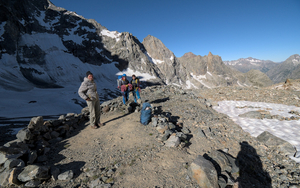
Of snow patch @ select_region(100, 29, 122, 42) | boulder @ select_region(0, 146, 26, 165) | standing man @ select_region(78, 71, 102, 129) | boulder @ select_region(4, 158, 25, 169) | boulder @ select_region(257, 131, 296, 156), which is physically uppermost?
snow patch @ select_region(100, 29, 122, 42)

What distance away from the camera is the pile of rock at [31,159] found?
9.81ft

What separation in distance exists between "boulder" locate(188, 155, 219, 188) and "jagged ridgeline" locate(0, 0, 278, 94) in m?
62.4

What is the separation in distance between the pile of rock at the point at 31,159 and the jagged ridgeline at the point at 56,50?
57.1 m

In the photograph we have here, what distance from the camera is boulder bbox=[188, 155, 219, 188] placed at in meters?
3.25

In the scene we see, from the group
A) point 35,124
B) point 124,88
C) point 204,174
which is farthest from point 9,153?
→ point 124,88

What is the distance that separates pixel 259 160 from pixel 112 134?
19.2 ft

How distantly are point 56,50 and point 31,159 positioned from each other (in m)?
103

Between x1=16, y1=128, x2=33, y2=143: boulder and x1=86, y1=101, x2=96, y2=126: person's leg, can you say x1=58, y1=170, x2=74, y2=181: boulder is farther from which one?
x1=86, y1=101, x2=96, y2=126: person's leg

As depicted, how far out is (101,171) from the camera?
3631 mm

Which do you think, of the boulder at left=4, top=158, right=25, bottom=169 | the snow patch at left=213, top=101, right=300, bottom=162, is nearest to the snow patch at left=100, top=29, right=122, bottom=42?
the snow patch at left=213, top=101, right=300, bottom=162

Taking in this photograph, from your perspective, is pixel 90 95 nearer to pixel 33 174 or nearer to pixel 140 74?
pixel 33 174

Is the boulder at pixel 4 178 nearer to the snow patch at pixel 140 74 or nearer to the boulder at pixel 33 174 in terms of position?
the boulder at pixel 33 174

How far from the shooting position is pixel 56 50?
277 ft

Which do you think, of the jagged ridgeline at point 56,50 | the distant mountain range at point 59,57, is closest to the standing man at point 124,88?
the distant mountain range at point 59,57
